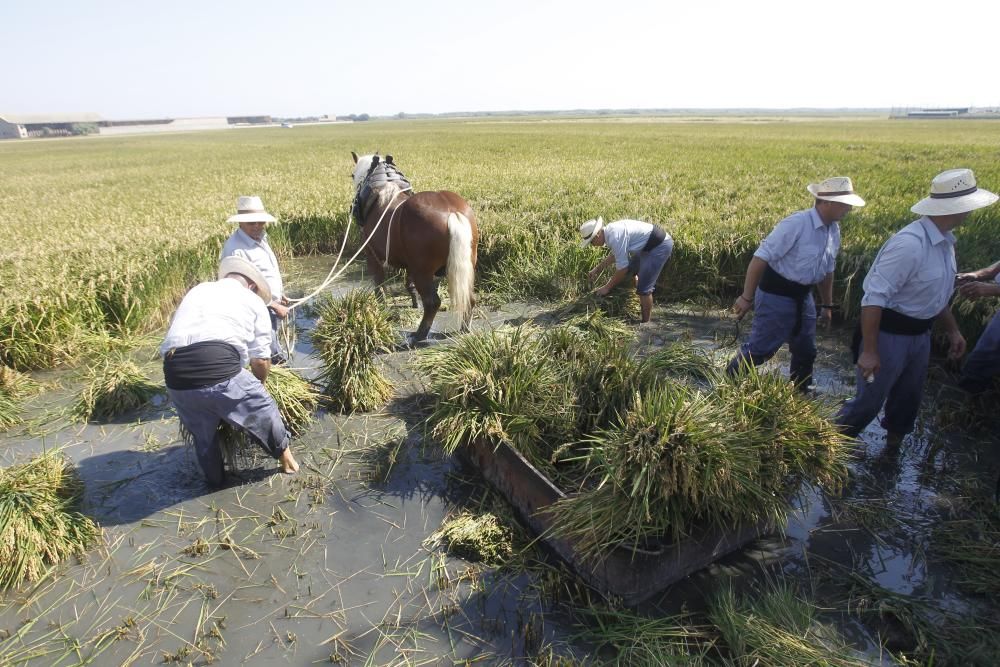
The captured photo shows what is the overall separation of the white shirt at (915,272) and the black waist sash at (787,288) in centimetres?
73

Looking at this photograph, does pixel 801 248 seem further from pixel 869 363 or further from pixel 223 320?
pixel 223 320

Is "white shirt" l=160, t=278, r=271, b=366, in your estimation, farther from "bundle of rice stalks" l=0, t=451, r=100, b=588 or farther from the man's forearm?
the man's forearm

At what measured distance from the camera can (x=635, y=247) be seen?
21.3 feet

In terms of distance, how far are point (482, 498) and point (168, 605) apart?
196 cm

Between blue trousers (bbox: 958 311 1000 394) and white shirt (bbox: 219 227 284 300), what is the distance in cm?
590

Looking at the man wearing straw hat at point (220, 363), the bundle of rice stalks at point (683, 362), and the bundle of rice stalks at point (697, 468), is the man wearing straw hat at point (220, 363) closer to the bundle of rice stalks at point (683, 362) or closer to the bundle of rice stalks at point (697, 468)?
the bundle of rice stalks at point (697, 468)

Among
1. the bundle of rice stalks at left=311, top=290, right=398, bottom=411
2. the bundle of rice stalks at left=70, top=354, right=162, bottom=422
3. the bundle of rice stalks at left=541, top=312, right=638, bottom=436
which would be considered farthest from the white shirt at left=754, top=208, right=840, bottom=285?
the bundle of rice stalks at left=70, top=354, right=162, bottom=422

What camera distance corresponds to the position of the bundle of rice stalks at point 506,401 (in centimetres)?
390

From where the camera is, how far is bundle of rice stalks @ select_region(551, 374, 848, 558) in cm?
289

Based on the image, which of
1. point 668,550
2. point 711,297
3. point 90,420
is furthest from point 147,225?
point 668,550

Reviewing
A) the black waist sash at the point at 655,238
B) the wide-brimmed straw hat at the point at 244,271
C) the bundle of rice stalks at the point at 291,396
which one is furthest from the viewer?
the black waist sash at the point at 655,238

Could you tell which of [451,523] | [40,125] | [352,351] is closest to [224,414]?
[352,351]

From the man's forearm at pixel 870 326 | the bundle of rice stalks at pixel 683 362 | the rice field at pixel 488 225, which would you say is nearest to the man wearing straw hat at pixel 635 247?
the rice field at pixel 488 225

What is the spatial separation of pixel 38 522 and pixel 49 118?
13933 cm
